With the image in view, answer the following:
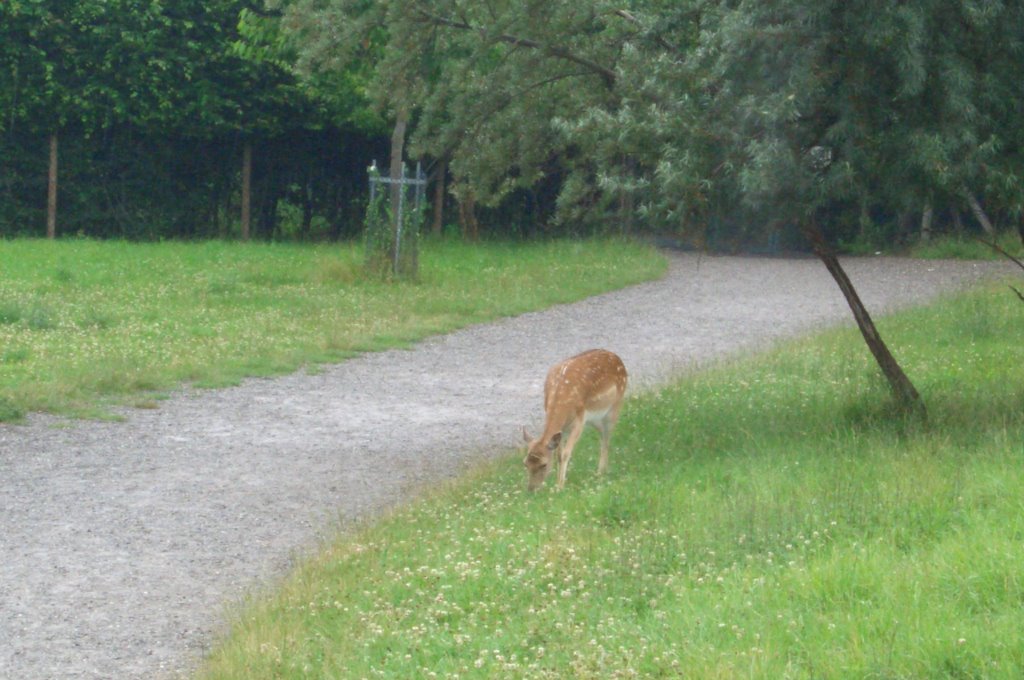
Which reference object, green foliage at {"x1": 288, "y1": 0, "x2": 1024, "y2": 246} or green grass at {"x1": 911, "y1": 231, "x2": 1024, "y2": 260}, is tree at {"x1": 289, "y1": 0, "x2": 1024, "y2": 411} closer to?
green foliage at {"x1": 288, "y1": 0, "x2": 1024, "y2": 246}

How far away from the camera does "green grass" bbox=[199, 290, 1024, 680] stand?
5.78 metres

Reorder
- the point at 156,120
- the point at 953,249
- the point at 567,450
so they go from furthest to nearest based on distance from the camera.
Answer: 1. the point at 953,249
2. the point at 156,120
3. the point at 567,450

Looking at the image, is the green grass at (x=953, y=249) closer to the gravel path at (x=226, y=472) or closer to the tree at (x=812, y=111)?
the gravel path at (x=226, y=472)

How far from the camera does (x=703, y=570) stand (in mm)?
6887

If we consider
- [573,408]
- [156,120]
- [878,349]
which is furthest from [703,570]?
[156,120]

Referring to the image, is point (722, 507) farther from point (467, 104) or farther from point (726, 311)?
point (726, 311)

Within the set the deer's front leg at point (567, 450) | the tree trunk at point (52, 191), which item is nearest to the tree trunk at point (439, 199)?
the tree trunk at point (52, 191)

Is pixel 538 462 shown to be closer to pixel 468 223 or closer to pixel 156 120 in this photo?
pixel 468 223

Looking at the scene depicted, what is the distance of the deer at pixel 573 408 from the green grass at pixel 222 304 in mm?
4668

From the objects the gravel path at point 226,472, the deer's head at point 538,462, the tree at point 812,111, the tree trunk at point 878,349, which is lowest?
the gravel path at point 226,472

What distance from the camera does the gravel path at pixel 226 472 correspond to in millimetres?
7328

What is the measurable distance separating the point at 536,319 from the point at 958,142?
10.4 meters

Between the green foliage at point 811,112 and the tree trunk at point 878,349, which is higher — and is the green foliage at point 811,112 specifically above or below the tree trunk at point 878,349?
above

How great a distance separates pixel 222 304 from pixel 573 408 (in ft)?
34.3
